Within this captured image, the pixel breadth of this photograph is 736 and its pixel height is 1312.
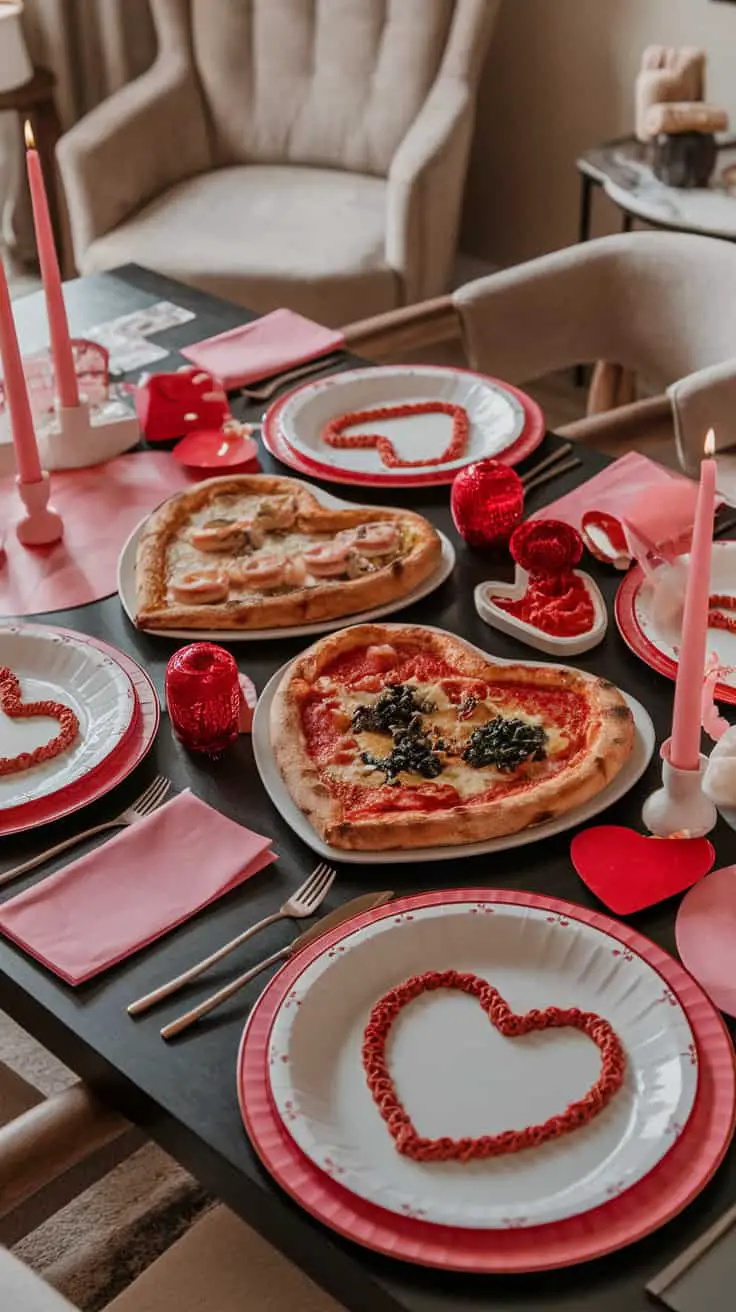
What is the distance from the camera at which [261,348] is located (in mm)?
2178

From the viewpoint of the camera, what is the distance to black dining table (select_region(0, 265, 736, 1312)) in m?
0.94

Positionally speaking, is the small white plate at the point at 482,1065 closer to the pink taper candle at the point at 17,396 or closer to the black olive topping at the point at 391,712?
the black olive topping at the point at 391,712

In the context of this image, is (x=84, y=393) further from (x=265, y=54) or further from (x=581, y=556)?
(x=265, y=54)

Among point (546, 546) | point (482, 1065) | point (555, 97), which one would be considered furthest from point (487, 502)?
point (555, 97)

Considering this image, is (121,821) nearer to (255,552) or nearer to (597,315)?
(255,552)

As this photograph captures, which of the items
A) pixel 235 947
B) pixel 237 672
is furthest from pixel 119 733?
pixel 235 947

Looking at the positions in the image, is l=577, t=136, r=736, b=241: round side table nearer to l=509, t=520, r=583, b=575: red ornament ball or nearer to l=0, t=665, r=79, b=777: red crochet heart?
l=509, t=520, r=583, b=575: red ornament ball

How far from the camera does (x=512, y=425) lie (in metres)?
1.93

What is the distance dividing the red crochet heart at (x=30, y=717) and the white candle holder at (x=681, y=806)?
0.59 m

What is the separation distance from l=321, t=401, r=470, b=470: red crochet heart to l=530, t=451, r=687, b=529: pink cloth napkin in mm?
186

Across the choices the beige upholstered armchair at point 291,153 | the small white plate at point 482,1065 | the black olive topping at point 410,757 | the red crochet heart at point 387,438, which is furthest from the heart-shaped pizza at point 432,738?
the beige upholstered armchair at point 291,153

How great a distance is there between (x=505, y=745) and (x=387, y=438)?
2.34 ft

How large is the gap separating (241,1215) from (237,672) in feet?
1.89

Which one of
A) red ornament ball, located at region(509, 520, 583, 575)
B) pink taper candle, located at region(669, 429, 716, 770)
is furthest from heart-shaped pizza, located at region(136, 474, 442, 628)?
pink taper candle, located at region(669, 429, 716, 770)
